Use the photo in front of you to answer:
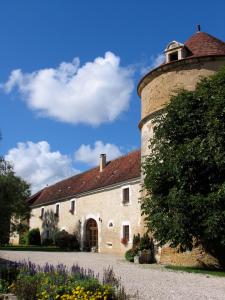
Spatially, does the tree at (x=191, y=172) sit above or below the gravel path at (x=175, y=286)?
above

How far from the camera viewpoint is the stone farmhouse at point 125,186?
1764 centimetres

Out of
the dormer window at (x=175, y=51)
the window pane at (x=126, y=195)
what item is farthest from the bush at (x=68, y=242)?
the dormer window at (x=175, y=51)

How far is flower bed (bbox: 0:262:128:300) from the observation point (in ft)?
21.3

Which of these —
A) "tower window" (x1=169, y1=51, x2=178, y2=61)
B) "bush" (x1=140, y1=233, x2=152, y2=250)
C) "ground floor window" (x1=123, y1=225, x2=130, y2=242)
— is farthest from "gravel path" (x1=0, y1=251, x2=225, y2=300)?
"ground floor window" (x1=123, y1=225, x2=130, y2=242)

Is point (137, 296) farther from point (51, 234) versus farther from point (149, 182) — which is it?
point (51, 234)

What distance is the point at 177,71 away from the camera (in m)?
18.0

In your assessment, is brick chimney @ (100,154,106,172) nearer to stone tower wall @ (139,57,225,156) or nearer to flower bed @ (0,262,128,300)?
stone tower wall @ (139,57,225,156)

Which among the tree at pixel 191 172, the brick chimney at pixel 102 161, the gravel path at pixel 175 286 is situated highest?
the brick chimney at pixel 102 161

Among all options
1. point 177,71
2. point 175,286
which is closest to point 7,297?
point 175,286

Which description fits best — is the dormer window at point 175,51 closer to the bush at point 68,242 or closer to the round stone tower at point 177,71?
the round stone tower at point 177,71

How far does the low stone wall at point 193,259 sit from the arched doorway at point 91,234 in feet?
39.2

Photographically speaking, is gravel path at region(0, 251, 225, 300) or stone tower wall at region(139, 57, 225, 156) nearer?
gravel path at region(0, 251, 225, 300)

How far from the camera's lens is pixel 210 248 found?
15.4 meters

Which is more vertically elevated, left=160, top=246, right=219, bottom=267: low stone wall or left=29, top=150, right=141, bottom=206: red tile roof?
left=29, top=150, right=141, bottom=206: red tile roof
